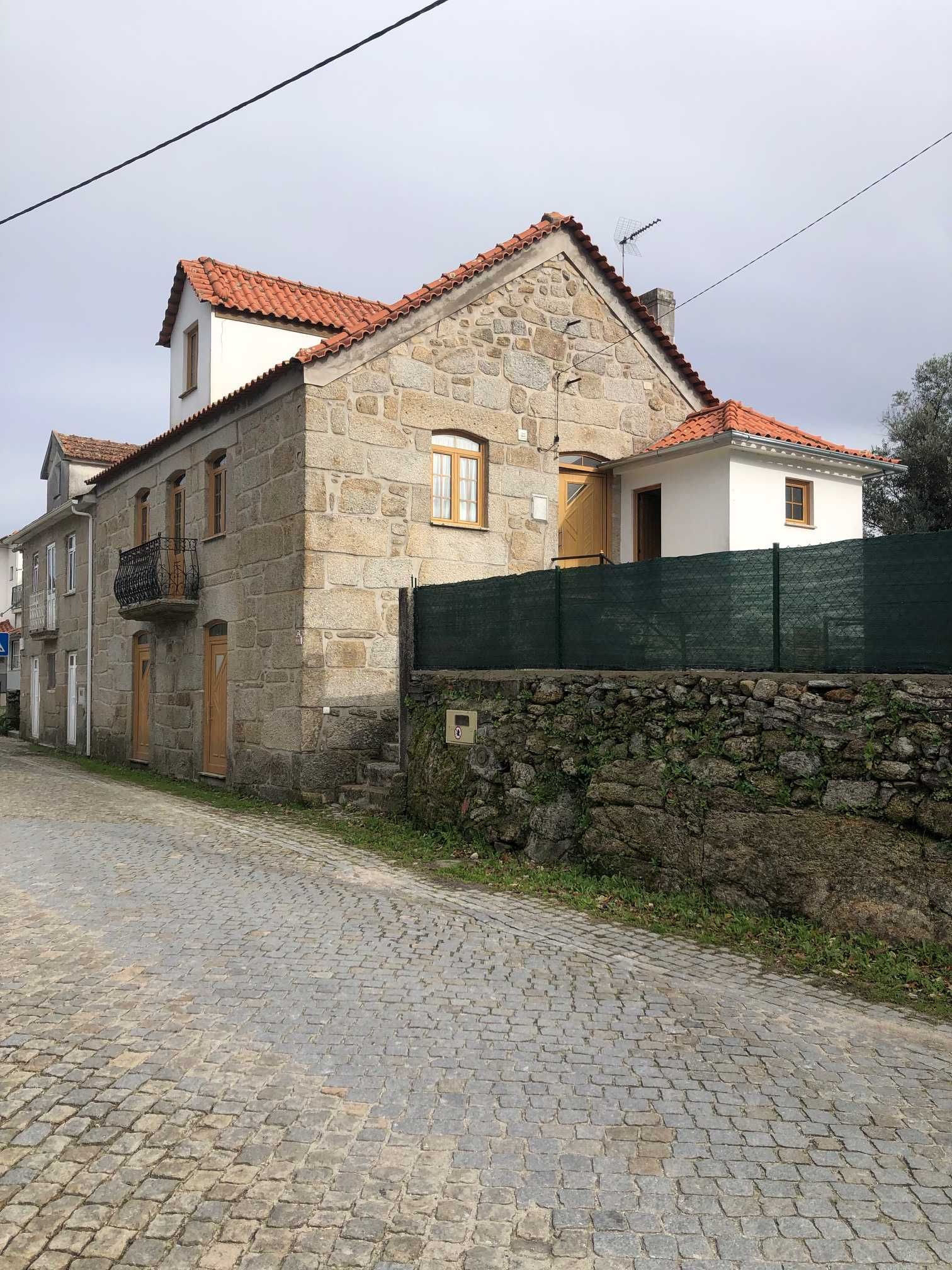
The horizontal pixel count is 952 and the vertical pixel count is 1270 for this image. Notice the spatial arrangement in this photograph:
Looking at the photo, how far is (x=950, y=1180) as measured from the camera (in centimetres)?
385

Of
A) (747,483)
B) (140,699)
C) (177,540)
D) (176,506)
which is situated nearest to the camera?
(747,483)

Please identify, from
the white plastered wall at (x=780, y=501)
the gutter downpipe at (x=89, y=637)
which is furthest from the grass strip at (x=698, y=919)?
the gutter downpipe at (x=89, y=637)

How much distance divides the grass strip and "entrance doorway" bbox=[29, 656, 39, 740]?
19.4 metres

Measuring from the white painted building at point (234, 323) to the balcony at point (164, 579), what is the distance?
258cm

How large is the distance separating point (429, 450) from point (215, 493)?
13.8 ft

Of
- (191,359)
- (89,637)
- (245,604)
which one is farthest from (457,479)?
(89,637)

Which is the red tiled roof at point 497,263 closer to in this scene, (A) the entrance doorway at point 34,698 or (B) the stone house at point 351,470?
(B) the stone house at point 351,470

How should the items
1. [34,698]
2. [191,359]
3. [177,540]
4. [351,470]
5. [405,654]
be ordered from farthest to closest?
[34,698], [191,359], [177,540], [351,470], [405,654]

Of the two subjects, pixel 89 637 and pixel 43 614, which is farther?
pixel 43 614

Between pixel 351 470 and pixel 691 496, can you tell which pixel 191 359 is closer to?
pixel 351 470

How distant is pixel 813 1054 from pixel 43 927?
17.1 feet

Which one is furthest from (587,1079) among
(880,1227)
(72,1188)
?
(72,1188)

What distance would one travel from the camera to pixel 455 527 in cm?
1500

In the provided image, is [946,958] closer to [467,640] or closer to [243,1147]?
[243,1147]
